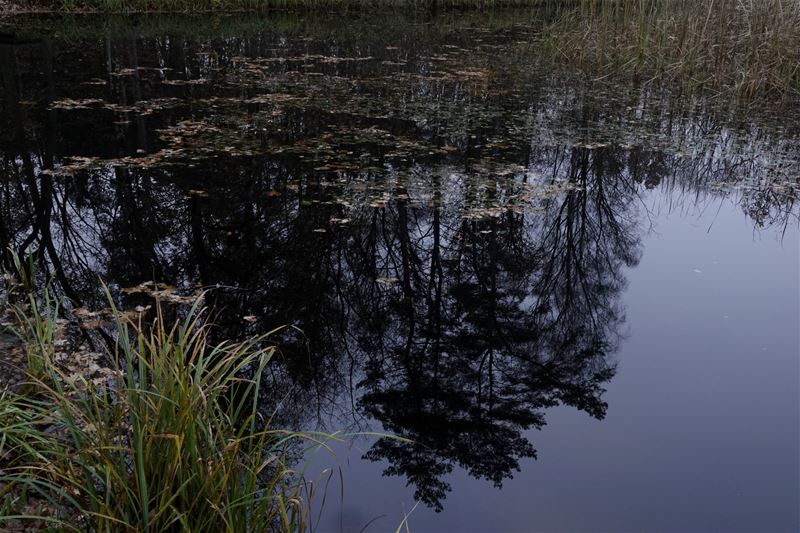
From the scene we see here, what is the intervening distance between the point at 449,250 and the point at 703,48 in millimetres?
6366

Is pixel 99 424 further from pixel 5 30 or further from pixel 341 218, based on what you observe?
pixel 5 30

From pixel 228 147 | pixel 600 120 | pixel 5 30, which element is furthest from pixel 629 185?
pixel 5 30

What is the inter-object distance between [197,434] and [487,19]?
1655 centimetres

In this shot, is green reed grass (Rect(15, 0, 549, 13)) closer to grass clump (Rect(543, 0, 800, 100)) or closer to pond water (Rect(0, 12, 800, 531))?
pond water (Rect(0, 12, 800, 531))

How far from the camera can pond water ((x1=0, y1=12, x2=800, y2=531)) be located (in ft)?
9.09

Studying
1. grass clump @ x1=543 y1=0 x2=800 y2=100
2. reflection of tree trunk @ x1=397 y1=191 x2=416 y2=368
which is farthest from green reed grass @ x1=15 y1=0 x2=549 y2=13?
reflection of tree trunk @ x1=397 y1=191 x2=416 y2=368

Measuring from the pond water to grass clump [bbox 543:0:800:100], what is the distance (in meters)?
0.55

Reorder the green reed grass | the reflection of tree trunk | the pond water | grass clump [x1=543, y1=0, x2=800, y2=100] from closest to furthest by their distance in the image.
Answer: the pond water, the reflection of tree trunk, grass clump [x1=543, y1=0, x2=800, y2=100], the green reed grass

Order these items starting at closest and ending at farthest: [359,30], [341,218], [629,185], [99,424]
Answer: [99,424], [341,218], [629,185], [359,30]

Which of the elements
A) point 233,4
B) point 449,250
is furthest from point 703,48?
point 233,4

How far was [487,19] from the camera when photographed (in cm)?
1688

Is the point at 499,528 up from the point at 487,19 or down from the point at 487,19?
down

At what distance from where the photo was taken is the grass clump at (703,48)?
8.13 m

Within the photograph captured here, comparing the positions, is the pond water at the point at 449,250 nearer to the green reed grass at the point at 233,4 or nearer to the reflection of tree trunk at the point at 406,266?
the reflection of tree trunk at the point at 406,266
